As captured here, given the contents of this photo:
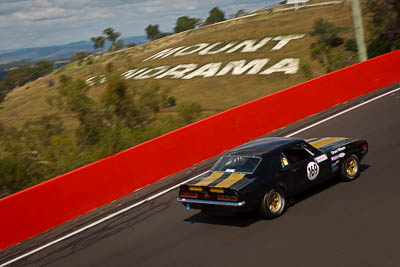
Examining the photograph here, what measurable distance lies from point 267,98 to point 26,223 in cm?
942

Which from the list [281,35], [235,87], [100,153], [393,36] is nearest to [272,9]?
[281,35]

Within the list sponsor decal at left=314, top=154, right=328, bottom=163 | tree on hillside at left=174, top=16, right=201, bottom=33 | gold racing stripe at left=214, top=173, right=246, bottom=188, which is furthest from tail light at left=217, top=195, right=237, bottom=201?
tree on hillside at left=174, top=16, right=201, bottom=33

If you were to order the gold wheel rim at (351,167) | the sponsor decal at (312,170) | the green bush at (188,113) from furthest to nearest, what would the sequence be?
the green bush at (188,113), the gold wheel rim at (351,167), the sponsor decal at (312,170)

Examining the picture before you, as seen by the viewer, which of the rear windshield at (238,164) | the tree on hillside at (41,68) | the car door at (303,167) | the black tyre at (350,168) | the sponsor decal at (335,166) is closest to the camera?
the rear windshield at (238,164)

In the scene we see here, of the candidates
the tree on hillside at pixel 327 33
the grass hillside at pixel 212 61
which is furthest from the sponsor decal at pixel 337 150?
the tree on hillside at pixel 327 33

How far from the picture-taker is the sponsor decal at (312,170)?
9156mm

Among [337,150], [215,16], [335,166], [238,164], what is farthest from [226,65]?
[215,16]

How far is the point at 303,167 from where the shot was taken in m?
9.10

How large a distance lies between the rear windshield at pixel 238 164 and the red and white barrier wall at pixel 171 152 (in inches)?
157

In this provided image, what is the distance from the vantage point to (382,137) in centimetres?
1288

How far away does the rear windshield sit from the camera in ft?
28.8

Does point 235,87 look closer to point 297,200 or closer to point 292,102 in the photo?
point 292,102

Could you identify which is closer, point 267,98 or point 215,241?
point 215,241

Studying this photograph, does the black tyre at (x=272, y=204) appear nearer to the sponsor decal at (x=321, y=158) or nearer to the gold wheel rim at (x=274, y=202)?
the gold wheel rim at (x=274, y=202)
